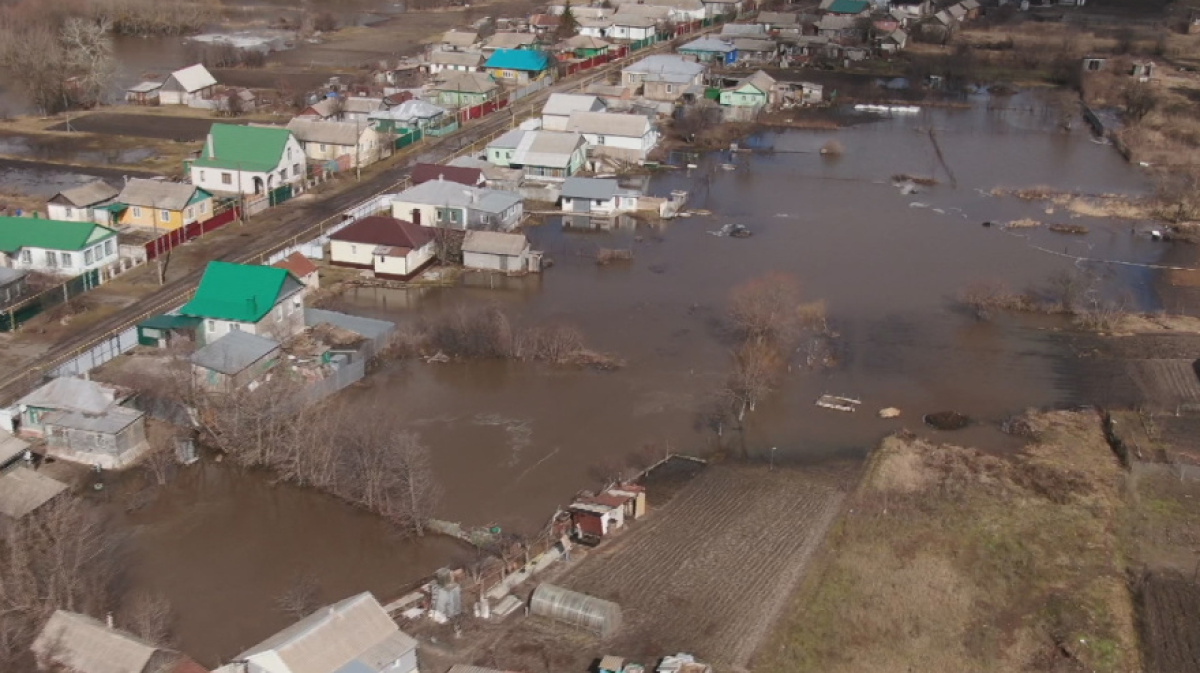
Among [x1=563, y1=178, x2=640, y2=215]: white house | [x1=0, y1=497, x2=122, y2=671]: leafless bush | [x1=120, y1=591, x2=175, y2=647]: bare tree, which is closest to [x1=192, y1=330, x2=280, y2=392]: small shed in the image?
[x1=0, y1=497, x2=122, y2=671]: leafless bush

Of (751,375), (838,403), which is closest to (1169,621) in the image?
(838,403)

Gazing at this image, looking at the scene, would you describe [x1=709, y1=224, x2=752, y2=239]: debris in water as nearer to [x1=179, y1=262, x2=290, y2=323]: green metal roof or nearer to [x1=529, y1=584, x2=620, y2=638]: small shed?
[x1=179, y1=262, x2=290, y2=323]: green metal roof

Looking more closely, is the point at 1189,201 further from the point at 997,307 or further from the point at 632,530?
the point at 632,530

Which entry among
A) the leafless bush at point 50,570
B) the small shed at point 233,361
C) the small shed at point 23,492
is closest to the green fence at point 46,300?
the small shed at point 233,361

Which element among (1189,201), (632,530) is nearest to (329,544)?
(632,530)

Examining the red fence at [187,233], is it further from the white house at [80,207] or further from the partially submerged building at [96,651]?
the partially submerged building at [96,651]

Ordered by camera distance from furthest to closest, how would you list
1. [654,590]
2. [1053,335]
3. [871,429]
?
1. [1053,335]
2. [871,429]
3. [654,590]
